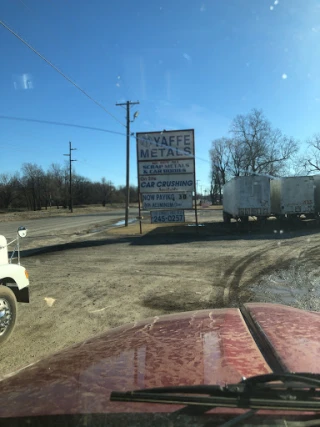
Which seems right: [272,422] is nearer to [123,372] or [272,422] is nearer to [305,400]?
[305,400]

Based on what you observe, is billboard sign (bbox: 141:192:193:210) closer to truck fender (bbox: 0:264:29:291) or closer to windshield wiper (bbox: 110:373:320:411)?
truck fender (bbox: 0:264:29:291)

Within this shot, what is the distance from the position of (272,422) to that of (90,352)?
4.48 feet

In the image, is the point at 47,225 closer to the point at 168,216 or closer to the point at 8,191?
the point at 168,216

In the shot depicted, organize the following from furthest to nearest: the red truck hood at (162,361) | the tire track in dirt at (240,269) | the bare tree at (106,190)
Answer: the bare tree at (106,190)
the tire track in dirt at (240,269)
the red truck hood at (162,361)

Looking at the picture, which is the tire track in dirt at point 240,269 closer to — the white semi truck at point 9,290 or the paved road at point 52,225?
the white semi truck at point 9,290

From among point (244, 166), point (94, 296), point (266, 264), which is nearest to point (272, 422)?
point (94, 296)

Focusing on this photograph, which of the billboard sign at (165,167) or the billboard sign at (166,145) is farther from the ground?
the billboard sign at (166,145)

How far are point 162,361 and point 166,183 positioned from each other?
56.2 ft

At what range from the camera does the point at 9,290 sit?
481 cm

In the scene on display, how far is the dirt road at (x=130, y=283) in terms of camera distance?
5.35 m

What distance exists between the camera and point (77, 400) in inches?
65.7

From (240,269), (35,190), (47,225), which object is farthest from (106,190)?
(240,269)

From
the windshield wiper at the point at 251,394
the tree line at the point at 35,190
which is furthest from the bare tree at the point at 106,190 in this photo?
the windshield wiper at the point at 251,394

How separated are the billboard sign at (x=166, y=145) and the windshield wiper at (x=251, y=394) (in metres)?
17.5
